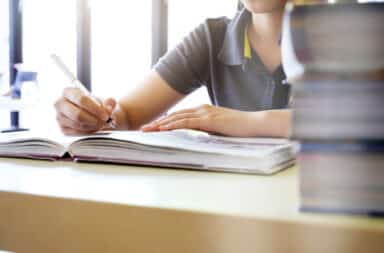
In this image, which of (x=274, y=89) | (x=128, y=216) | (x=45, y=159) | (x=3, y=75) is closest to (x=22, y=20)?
(x=3, y=75)

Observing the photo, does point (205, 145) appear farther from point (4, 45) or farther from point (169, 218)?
point (4, 45)

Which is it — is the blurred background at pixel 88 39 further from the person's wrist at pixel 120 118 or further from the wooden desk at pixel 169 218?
the wooden desk at pixel 169 218

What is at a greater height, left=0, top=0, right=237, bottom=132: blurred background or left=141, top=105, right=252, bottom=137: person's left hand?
left=0, top=0, right=237, bottom=132: blurred background

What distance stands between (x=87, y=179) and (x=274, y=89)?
82 cm

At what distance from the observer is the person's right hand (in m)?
0.92

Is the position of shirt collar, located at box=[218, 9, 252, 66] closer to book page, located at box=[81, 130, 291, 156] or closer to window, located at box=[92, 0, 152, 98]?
book page, located at box=[81, 130, 291, 156]

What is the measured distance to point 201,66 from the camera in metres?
1.36

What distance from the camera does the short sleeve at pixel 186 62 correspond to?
4.34 feet

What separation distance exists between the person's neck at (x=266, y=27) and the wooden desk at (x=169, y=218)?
847 millimetres

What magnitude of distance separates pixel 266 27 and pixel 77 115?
0.62m

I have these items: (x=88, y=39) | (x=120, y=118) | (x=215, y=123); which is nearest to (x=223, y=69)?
(x=120, y=118)

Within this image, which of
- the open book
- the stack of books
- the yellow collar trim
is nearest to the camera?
the stack of books

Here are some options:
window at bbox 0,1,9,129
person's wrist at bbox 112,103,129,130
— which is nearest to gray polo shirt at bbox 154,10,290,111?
person's wrist at bbox 112,103,129,130

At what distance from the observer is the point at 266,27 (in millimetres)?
1277
